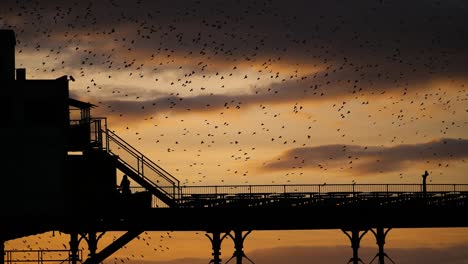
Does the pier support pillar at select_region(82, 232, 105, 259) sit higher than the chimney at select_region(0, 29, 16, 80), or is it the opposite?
the chimney at select_region(0, 29, 16, 80)

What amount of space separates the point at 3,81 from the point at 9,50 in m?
3.69

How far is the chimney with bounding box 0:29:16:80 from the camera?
260 feet

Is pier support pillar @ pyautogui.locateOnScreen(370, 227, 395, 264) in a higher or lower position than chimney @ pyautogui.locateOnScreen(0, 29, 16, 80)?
lower

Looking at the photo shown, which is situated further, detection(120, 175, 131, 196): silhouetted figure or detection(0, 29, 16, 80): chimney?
detection(120, 175, 131, 196): silhouetted figure

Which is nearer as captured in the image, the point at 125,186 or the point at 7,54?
the point at 7,54

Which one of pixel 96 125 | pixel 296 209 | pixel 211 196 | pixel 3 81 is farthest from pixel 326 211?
pixel 3 81

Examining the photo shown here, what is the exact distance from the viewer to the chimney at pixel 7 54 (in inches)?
3125

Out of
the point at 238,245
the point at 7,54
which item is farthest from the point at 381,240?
the point at 7,54

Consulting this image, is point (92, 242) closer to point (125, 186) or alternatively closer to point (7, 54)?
point (125, 186)

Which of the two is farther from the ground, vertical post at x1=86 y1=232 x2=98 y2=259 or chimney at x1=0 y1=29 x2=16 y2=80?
chimney at x1=0 y1=29 x2=16 y2=80

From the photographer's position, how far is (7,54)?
263 feet

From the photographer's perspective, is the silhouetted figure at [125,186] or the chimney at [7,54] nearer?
the chimney at [7,54]

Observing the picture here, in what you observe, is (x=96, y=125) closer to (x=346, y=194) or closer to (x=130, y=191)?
(x=130, y=191)

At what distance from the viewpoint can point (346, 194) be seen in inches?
3374
